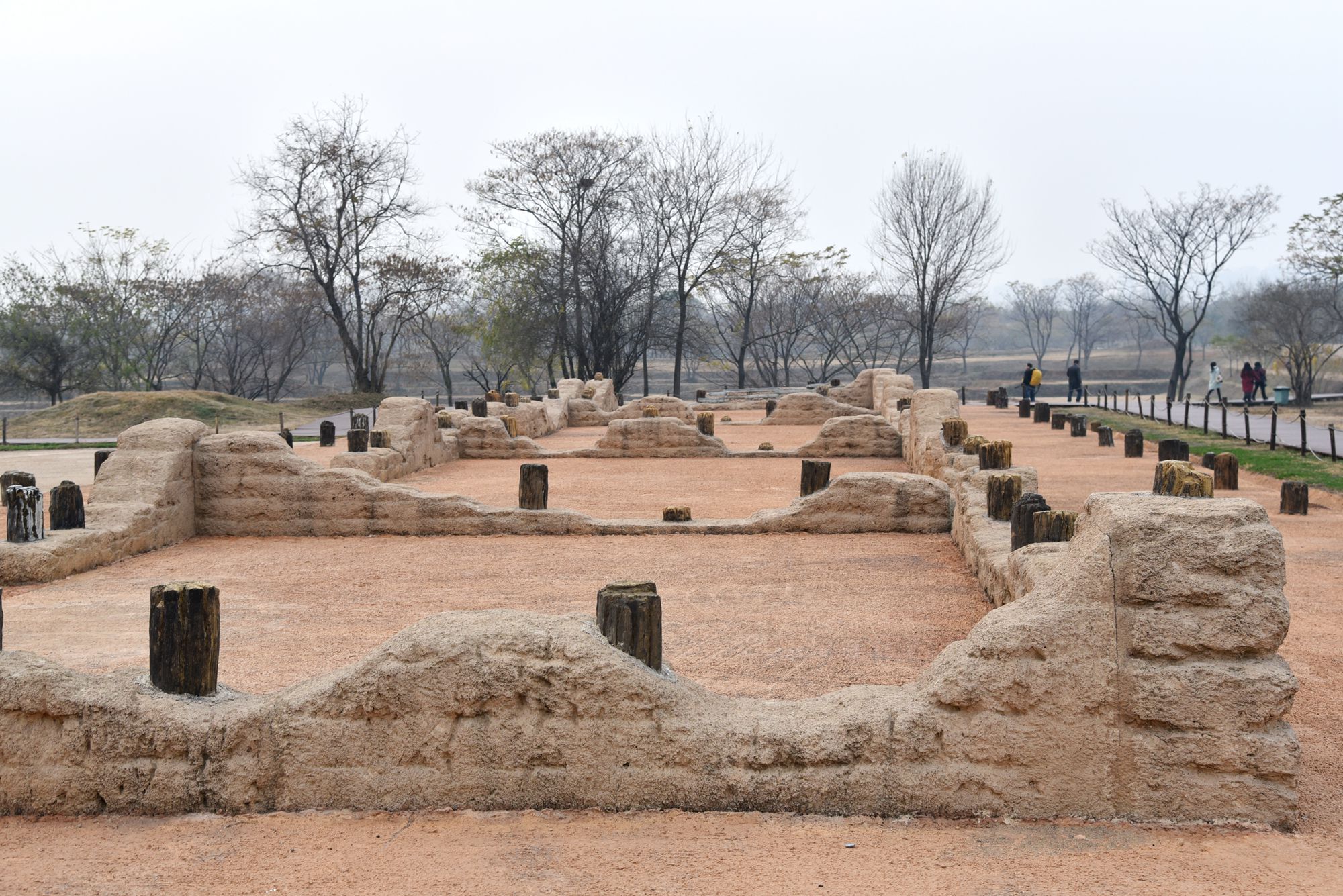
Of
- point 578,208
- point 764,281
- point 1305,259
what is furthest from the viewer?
point 764,281

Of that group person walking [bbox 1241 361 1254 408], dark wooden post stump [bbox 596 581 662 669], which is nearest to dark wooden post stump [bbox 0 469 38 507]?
dark wooden post stump [bbox 596 581 662 669]

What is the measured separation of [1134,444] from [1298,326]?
19492 mm

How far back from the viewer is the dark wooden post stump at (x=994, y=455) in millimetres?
12633

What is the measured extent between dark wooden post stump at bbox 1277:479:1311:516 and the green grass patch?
1542 millimetres

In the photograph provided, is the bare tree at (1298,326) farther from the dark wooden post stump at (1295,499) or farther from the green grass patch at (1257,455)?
the dark wooden post stump at (1295,499)

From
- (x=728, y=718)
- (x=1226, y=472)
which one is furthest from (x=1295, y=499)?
(x=728, y=718)

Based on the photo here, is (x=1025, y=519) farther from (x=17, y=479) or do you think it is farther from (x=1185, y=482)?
(x=17, y=479)

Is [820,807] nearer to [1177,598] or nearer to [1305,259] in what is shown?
[1177,598]

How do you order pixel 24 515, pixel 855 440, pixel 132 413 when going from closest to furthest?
pixel 24 515 → pixel 855 440 → pixel 132 413

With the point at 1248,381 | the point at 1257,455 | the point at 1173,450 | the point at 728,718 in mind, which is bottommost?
the point at 728,718

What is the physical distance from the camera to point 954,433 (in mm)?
16859

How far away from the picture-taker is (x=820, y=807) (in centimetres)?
493

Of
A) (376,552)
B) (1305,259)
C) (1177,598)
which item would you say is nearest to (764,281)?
(1305,259)

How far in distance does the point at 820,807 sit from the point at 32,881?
333 cm
